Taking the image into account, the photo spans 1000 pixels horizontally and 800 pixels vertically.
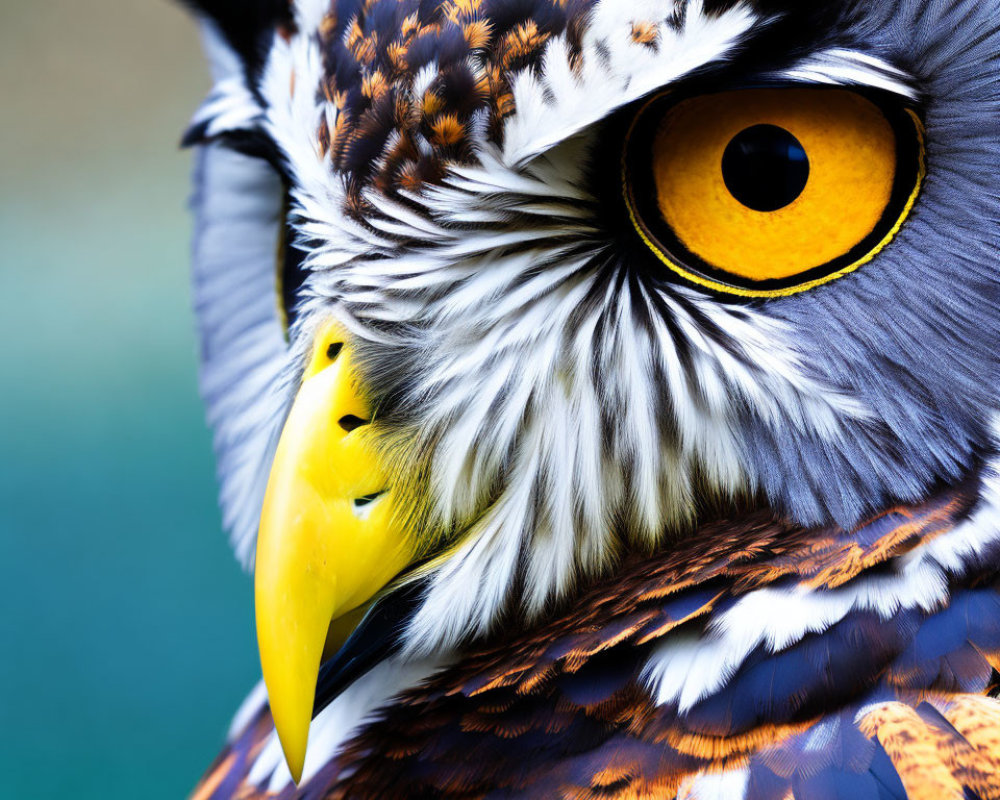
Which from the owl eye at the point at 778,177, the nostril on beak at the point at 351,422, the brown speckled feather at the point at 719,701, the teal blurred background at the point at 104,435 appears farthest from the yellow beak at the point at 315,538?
the teal blurred background at the point at 104,435

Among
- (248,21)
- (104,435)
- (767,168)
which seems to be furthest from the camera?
(104,435)

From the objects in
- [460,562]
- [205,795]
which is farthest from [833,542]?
[205,795]

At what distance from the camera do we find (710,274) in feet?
2.25

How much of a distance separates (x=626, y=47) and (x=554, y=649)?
46cm

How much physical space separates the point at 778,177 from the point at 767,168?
0.01 meters

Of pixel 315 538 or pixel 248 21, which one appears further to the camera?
pixel 248 21

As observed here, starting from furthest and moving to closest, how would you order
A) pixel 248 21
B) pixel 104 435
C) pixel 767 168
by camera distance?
pixel 104 435 < pixel 248 21 < pixel 767 168

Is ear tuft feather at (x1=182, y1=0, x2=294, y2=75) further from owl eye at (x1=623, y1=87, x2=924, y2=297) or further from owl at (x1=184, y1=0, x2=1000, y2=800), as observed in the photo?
owl eye at (x1=623, y1=87, x2=924, y2=297)

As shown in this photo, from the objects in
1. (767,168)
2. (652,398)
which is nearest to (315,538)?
(652,398)

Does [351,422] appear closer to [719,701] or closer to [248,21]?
[719,701]

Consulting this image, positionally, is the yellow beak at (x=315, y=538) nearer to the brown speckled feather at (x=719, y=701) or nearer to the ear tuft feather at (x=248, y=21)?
the brown speckled feather at (x=719, y=701)

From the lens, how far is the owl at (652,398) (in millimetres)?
650

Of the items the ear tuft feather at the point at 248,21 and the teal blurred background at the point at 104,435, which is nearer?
the ear tuft feather at the point at 248,21

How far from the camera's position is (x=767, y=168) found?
656mm
